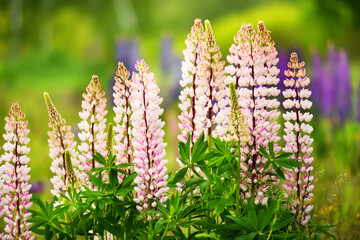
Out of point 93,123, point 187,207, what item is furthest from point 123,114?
point 187,207

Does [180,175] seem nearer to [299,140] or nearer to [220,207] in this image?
[220,207]

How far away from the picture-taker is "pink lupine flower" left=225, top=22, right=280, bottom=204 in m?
1.94

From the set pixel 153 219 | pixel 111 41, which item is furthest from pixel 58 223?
pixel 111 41

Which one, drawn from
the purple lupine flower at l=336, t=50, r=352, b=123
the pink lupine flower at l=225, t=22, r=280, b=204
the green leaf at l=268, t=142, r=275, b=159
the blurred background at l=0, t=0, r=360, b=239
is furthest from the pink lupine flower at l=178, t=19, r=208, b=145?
the blurred background at l=0, t=0, r=360, b=239

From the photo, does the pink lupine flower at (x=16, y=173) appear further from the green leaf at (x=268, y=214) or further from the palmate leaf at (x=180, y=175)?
the green leaf at (x=268, y=214)

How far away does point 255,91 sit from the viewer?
6.41 feet

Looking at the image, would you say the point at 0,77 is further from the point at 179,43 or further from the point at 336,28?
the point at 336,28

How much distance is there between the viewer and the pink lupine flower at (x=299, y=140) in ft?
6.53

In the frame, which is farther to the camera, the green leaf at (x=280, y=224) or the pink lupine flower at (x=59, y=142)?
the pink lupine flower at (x=59, y=142)

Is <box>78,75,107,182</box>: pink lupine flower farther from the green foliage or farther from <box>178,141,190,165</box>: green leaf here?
<box>178,141,190,165</box>: green leaf

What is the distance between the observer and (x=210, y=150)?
1.96 m

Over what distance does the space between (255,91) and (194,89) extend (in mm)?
224

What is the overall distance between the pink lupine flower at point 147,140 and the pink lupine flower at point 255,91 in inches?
11.5

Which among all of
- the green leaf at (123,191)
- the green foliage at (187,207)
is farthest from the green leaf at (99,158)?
the green leaf at (123,191)
